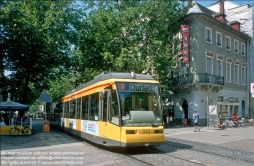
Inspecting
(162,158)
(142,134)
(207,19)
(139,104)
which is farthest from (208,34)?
(162,158)

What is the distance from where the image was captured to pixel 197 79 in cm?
3014

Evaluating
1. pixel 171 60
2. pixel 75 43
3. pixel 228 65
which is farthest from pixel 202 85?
pixel 75 43

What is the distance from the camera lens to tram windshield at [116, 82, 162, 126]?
422 inches

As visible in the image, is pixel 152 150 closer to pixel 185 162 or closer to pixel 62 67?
pixel 185 162

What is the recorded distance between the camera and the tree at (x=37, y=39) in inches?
959

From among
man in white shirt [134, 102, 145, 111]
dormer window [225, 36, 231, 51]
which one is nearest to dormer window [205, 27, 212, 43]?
dormer window [225, 36, 231, 51]

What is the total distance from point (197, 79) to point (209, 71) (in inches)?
114

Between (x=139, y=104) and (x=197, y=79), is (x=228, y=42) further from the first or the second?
(x=139, y=104)

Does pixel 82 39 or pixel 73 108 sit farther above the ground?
pixel 82 39

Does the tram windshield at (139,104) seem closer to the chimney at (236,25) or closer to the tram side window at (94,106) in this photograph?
the tram side window at (94,106)

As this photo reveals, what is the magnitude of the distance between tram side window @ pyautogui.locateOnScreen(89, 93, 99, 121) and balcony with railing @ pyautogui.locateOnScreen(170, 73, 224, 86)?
18457 mm

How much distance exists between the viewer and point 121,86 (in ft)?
36.4

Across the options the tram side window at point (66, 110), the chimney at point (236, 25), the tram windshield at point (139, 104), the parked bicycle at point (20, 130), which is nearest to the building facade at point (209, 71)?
the chimney at point (236, 25)

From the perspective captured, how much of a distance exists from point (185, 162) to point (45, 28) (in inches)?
764
